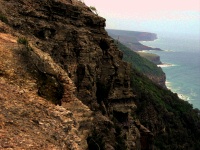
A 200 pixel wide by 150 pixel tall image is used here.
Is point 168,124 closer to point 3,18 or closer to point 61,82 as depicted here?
point 3,18

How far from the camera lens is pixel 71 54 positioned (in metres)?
26.0

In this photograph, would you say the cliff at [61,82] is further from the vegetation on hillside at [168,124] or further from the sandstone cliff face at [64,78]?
the vegetation on hillside at [168,124]

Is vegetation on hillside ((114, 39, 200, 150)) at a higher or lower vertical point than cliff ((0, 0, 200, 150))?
lower

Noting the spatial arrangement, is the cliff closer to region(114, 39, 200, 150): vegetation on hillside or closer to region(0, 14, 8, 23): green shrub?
region(0, 14, 8, 23): green shrub

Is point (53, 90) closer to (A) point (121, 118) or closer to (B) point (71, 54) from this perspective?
(B) point (71, 54)

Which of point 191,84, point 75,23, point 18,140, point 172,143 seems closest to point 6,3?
point 75,23

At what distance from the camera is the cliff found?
13.0 meters

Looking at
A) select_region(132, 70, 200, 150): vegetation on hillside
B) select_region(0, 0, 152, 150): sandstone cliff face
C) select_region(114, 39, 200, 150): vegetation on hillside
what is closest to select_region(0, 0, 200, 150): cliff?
select_region(0, 0, 152, 150): sandstone cliff face

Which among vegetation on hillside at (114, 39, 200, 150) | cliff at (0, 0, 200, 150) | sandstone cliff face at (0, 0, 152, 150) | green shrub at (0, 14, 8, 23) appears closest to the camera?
cliff at (0, 0, 200, 150)

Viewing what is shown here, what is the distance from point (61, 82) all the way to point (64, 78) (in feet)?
1.36

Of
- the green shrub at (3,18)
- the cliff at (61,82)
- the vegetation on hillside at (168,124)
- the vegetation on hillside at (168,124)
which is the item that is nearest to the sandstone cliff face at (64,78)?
the cliff at (61,82)

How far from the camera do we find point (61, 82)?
57.3 ft

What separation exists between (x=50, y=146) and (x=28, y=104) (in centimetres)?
260

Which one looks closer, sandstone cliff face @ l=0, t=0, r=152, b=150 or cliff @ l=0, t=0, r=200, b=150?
cliff @ l=0, t=0, r=200, b=150
